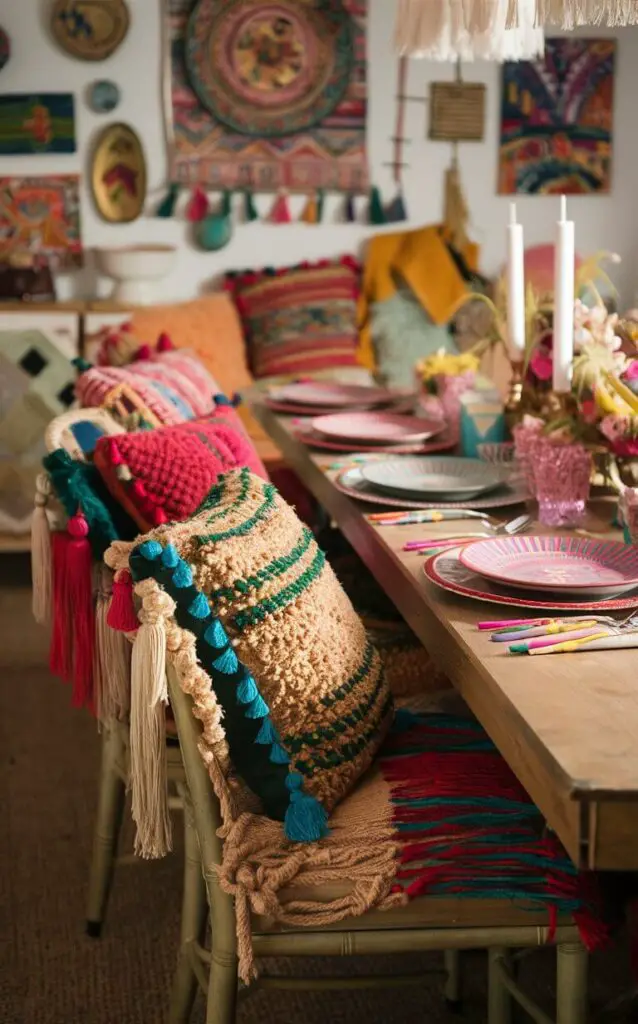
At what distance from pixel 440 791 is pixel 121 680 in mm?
467

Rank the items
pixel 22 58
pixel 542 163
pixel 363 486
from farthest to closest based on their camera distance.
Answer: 1. pixel 542 163
2. pixel 22 58
3. pixel 363 486

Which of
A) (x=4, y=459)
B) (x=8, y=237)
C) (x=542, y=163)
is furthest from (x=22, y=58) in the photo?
(x=542, y=163)

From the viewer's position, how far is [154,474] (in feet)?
5.99

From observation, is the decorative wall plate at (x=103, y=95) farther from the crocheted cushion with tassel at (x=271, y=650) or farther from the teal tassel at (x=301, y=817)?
the teal tassel at (x=301, y=817)

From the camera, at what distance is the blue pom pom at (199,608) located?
1356mm

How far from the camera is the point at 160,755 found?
1.40 meters

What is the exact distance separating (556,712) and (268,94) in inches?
160

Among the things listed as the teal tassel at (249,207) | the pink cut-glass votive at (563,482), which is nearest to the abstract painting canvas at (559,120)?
the teal tassel at (249,207)

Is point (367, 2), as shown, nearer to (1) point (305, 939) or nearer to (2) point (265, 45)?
(2) point (265, 45)

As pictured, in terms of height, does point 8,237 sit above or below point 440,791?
above

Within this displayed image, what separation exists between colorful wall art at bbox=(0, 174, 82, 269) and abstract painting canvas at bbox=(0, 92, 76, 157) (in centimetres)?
11

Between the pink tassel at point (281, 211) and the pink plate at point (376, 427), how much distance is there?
2285 mm

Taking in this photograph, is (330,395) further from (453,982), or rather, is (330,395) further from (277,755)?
(277,755)

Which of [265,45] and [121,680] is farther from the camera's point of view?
[265,45]
